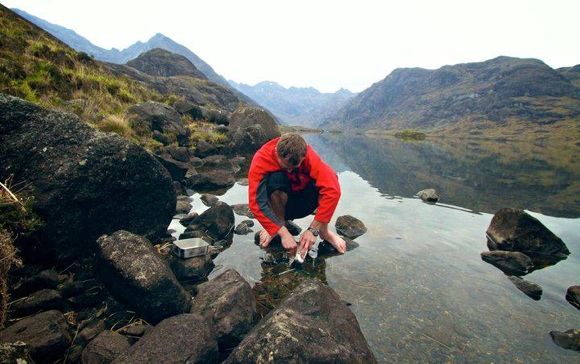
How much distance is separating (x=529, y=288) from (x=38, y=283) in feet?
27.4

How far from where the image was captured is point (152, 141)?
1361 cm

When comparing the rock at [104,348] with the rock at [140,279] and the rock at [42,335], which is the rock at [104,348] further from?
the rock at [140,279]

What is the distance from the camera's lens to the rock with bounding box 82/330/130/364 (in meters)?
3.34

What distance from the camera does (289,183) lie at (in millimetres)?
6594

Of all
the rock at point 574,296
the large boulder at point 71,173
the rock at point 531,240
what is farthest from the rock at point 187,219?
the rock at point 574,296

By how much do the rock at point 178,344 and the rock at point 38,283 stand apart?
5.86 feet

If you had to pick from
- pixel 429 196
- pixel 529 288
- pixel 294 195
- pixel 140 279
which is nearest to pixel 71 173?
pixel 140 279

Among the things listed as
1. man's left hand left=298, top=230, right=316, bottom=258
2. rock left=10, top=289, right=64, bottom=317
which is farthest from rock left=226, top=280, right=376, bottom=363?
rock left=10, top=289, right=64, bottom=317

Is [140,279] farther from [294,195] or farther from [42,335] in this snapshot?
[294,195]

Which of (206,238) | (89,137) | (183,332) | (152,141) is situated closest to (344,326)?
(183,332)

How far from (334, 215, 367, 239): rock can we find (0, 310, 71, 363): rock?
257 inches

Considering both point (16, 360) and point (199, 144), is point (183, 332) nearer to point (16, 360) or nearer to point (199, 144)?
point (16, 360)

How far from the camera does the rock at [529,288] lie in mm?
5789

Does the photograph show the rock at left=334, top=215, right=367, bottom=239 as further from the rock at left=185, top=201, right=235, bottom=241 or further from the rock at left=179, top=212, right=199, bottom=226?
the rock at left=179, top=212, right=199, bottom=226
